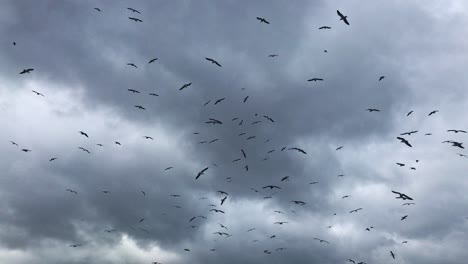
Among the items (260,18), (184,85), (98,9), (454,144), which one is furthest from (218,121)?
(454,144)

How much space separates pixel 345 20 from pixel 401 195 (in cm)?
2324

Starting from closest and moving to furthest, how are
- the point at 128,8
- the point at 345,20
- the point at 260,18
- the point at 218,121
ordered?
the point at 345,20 → the point at 260,18 → the point at 128,8 → the point at 218,121

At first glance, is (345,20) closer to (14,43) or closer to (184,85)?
(184,85)

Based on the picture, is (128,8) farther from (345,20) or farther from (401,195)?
(401,195)

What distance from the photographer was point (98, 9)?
53469 millimetres

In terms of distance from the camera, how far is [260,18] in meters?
48.1

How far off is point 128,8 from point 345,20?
2696cm

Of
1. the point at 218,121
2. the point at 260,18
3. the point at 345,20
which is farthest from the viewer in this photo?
the point at 218,121

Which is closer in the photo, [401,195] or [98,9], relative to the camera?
[401,195]

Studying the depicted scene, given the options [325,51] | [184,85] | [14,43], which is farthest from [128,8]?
[325,51]

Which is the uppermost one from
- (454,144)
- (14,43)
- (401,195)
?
(14,43)

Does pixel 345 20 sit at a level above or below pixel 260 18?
below

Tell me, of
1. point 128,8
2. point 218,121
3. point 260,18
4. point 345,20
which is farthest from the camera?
point 218,121

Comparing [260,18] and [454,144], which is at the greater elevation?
[260,18]
